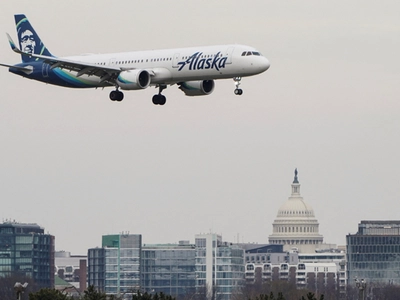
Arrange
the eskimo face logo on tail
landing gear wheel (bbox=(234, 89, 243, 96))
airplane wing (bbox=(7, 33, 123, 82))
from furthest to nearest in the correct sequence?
airplane wing (bbox=(7, 33, 123, 82))
the eskimo face logo on tail
landing gear wheel (bbox=(234, 89, 243, 96))

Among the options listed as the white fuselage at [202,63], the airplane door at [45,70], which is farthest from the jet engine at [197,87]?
the airplane door at [45,70]

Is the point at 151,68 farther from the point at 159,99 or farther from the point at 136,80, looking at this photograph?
the point at 159,99

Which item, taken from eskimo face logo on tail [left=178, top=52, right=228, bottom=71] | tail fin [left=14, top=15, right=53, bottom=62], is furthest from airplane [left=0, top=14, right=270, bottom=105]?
tail fin [left=14, top=15, right=53, bottom=62]

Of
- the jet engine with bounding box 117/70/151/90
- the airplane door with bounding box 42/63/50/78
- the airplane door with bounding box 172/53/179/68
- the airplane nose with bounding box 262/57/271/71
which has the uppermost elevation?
the airplane door with bounding box 42/63/50/78

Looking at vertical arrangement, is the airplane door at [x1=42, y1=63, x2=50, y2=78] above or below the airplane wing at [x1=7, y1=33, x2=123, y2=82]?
above

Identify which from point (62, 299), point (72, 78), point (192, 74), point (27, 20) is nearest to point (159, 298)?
point (62, 299)

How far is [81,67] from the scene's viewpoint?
13550 centimetres

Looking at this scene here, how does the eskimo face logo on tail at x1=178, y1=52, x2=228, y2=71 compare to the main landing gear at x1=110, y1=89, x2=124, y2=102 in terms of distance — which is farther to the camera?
the main landing gear at x1=110, y1=89, x2=124, y2=102

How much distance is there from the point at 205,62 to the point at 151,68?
6006 millimetres

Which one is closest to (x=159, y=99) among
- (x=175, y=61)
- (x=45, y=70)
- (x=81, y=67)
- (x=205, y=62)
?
(x=175, y=61)

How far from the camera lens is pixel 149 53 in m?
136

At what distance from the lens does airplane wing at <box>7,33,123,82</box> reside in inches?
5300

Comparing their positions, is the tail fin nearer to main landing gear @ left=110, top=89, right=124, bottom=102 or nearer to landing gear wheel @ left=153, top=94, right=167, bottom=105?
main landing gear @ left=110, top=89, right=124, bottom=102

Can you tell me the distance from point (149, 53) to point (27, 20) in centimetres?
2109
